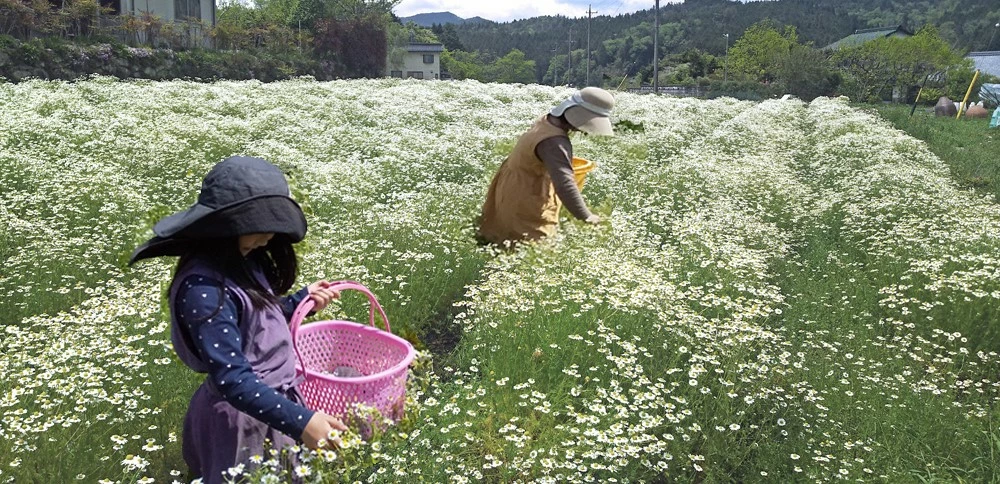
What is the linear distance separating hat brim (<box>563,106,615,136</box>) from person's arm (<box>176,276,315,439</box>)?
3489 millimetres

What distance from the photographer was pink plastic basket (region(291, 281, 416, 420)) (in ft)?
8.39

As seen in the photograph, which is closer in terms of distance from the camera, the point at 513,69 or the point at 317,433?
the point at 317,433

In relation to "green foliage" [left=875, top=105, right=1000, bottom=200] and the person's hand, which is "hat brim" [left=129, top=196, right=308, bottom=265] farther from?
"green foliage" [left=875, top=105, right=1000, bottom=200]

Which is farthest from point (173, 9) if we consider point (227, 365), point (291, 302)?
point (227, 365)

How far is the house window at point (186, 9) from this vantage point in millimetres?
34219

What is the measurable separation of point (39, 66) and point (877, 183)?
2199cm

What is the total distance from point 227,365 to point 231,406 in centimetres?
27

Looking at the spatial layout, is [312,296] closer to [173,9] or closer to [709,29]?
[173,9]

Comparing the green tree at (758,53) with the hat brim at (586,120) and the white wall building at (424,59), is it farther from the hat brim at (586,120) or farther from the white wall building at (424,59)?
the hat brim at (586,120)

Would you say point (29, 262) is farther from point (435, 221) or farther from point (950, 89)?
point (950, 89)

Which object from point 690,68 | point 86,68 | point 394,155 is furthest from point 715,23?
point 394,155

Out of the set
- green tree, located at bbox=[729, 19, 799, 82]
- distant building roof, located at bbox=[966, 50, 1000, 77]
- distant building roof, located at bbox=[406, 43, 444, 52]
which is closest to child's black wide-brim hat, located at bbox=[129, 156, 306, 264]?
green tree, located at bbox=[729, 19, 799, 82]

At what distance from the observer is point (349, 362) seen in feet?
10.2

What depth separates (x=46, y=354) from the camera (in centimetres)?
335
